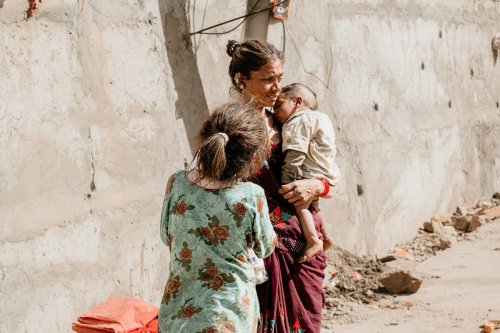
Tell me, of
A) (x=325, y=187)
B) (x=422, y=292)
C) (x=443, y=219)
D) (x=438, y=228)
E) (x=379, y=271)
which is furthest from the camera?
(x=443, y=219)

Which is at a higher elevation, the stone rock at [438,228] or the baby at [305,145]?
the baby at [305,145]

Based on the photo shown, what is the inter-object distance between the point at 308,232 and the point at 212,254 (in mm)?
716

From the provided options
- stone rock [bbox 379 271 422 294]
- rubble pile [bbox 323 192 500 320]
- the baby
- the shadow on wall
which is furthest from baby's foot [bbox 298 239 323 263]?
stone rock [bbox 379 271 422 294]

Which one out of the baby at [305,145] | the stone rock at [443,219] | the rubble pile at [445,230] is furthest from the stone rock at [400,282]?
the baby at [305,145]

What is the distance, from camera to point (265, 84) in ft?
11.4

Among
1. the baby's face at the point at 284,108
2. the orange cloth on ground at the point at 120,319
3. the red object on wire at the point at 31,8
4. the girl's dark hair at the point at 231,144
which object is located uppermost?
the red object on wire at the point at 31,8

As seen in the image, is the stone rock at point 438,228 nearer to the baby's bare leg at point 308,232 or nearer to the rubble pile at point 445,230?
the rubble pile at point 445,230

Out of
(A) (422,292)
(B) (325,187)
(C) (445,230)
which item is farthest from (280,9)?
(C) (445,230)

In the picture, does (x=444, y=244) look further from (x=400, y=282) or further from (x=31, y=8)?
(x=31, y=8)

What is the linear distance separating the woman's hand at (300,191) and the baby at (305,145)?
0.04 metres

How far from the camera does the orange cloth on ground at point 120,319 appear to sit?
11.1ft

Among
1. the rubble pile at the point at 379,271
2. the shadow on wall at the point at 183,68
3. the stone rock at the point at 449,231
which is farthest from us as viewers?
the stone rock at the point at 449,231

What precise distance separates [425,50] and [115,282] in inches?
189

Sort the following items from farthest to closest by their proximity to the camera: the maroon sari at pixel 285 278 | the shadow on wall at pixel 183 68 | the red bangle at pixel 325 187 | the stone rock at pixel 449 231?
the stone rock at pixel 449 231
the shadow on wall at pixel 183 68
the red bangle at pixel 325 187
the maroon sari at pixel 285 278
